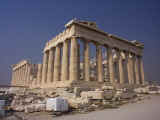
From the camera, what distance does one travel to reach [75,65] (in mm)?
20703

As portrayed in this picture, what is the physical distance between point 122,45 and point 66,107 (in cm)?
2346

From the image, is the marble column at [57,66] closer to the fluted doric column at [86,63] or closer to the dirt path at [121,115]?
the fluted doric column at [86,63]

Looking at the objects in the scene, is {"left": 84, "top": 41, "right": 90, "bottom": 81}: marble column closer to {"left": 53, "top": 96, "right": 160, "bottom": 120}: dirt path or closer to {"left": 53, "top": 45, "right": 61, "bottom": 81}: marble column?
{"left": 53, "top": 45, "right": 61, "bottom": 81}: marble column

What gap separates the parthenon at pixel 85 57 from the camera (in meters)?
21.5

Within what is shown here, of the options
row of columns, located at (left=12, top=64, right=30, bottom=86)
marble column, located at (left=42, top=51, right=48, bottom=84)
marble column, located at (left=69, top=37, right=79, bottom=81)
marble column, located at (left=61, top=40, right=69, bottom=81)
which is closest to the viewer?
marble column, located at (left=69, top=37, right=79, bottom=81)

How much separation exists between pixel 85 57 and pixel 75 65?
2.72 meters

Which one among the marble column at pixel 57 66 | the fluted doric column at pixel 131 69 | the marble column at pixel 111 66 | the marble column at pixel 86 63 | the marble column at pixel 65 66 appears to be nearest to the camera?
the marble column at pixel 86 63

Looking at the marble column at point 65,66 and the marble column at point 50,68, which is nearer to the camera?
the marble column at point 65,66

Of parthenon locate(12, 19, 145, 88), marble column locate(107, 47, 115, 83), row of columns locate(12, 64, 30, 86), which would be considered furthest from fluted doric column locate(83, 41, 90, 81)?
row of columns locate(12, 64, 30, 86)

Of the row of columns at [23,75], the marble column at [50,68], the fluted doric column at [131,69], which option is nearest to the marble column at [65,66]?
the marble column at [50,68]

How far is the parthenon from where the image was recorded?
21531 millimetres

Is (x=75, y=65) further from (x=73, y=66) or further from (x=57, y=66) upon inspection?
(x=57, y=66)

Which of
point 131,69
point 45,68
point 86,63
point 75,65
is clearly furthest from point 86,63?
point 131,69

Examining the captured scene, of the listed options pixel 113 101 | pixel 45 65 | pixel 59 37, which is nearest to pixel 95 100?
pixel 113 101
